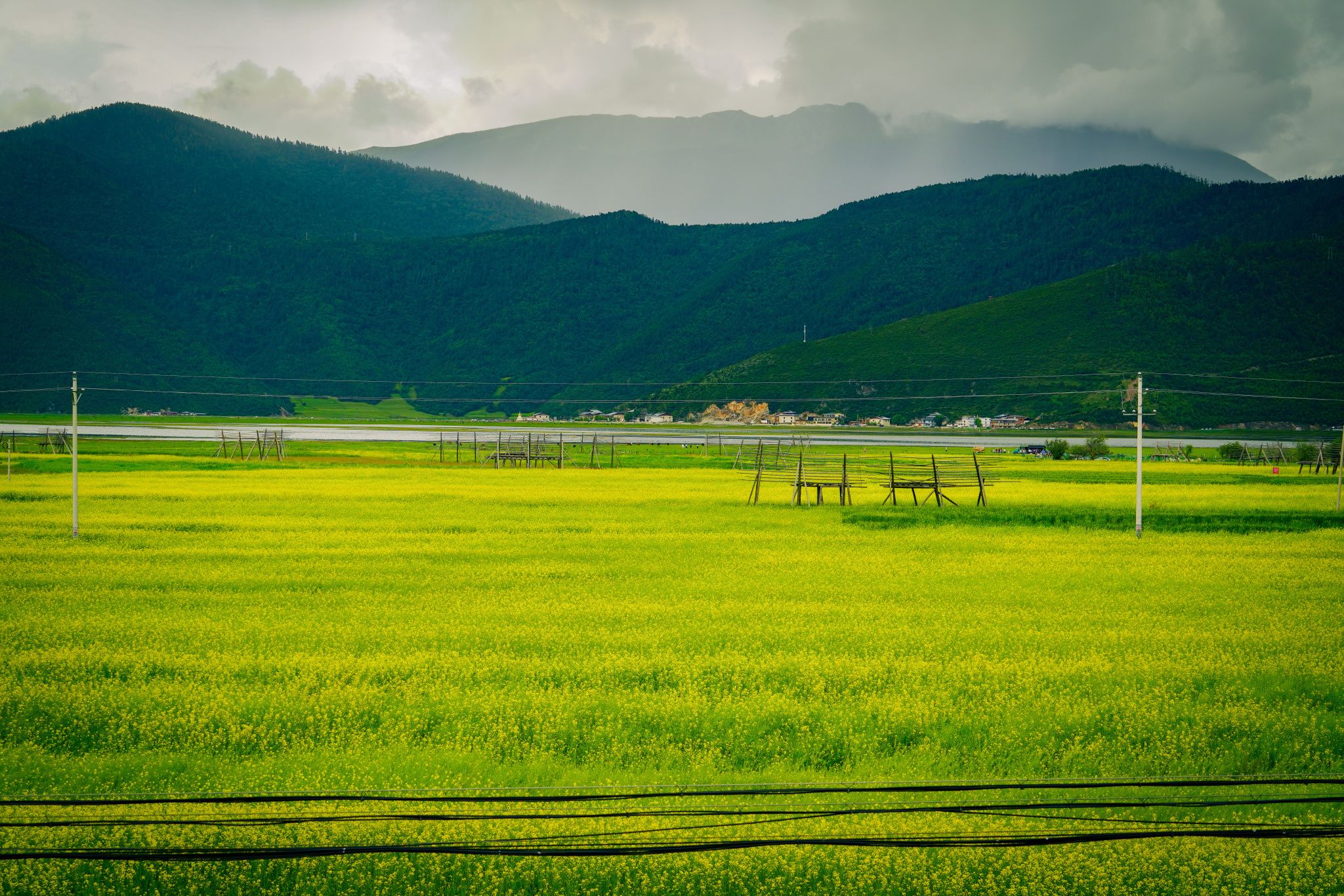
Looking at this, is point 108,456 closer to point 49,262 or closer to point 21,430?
point 21,430

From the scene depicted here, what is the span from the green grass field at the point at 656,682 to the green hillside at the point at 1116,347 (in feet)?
336

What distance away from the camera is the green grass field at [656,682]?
6.28m

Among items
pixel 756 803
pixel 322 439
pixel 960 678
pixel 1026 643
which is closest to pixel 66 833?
pixel 756 803

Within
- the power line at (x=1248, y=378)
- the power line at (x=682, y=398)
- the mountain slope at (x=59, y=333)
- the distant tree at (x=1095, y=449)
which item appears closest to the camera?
the distant tree at (x=1095, y=449)

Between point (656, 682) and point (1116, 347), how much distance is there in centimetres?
13252

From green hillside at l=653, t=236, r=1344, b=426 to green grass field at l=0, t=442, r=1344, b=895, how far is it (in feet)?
336

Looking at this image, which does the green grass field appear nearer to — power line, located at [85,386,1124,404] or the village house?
power line, located at [85,386,1124,404]

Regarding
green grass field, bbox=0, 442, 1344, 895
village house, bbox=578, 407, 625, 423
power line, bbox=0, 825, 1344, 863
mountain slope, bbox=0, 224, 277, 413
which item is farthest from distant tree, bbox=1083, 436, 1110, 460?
mountain slope, bbox=0, 224, 277, 413

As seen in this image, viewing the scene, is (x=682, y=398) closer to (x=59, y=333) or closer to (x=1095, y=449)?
(x=1095, y=449)

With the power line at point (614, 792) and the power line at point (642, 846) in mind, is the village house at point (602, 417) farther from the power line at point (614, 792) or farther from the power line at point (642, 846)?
the power line at point (642, 846)

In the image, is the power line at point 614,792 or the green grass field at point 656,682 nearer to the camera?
the green grass field at point 656,682

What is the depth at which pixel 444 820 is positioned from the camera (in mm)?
6773

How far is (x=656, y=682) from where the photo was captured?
407 inches

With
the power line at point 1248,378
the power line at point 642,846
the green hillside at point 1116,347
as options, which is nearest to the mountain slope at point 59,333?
the green hillside at point 1116,347
